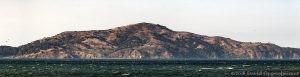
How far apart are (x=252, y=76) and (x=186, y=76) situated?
12304 millimetres

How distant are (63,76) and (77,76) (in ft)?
9.91

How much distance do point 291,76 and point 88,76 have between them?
3940 cm

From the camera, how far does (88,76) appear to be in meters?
126

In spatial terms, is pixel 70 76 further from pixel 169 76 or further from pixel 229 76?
pixel 229 76

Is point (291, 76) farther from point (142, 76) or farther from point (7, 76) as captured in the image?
point (7, 76)

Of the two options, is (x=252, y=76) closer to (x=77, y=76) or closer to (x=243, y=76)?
(x=243, y=76)

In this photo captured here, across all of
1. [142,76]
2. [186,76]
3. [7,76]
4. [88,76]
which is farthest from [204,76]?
[7,76]

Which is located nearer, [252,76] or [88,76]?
[252,76]

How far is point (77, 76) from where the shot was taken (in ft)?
414

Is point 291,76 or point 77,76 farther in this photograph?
point 77,76

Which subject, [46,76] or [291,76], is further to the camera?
[46,76]

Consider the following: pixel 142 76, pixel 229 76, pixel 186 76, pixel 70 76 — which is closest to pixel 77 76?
pixel 70 76

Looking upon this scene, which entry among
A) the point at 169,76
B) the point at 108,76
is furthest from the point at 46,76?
the point at 169,76

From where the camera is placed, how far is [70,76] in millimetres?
125812
